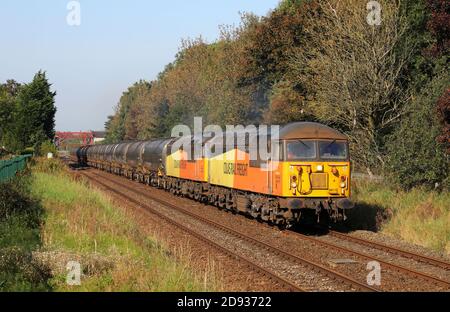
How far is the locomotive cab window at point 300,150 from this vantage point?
56.2 ft

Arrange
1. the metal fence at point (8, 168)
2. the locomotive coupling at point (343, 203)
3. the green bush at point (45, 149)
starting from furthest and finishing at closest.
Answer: the green bush at point (45, 149), the metal fence at point (8, 168), the locomotive coupling at point (343, 203)

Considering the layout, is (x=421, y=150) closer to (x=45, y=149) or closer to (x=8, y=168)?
(x=8, y=168)

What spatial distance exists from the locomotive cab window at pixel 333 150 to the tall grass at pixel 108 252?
5468 millimetres

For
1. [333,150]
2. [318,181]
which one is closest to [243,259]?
[318,181]

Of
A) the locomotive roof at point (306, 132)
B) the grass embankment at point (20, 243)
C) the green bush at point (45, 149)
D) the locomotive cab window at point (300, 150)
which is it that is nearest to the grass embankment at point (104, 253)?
the grass embankment at point (20, 243)

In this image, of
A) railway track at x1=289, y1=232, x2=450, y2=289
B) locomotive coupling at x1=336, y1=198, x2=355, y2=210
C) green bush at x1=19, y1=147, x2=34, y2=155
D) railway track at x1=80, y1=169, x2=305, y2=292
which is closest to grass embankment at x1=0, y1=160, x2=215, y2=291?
railway track at x1=80, y1=169, x2=305, y2=292

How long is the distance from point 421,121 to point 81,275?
14620mm

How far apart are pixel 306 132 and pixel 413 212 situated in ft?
14.3

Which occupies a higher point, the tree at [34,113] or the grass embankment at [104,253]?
the tree at [34,113]

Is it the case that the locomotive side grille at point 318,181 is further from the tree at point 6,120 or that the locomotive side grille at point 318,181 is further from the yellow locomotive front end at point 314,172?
Result: the tree at point 6,120

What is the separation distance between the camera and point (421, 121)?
21.1 m

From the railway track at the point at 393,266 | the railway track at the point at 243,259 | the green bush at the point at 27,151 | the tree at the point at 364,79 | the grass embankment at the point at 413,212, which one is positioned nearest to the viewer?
the railway track at the point at 243,259

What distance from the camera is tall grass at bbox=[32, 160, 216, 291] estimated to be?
953 centimetres

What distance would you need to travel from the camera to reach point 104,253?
12148 millimetres
